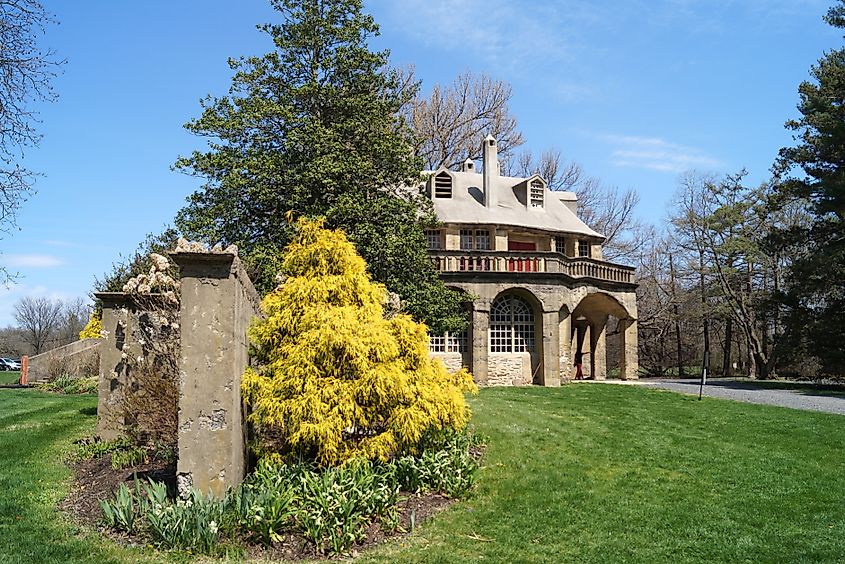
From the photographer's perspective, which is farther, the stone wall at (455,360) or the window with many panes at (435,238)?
the window with many panes at (435,238)

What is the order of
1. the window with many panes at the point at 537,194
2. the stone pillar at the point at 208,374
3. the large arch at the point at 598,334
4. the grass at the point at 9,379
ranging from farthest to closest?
1. the grass at the point at 9,379
2. the window with many panes at the point at 537,194
3. the large arch at the point at 598,334
4. the stone pillar at the point at 208,374

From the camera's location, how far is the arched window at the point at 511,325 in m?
26.7

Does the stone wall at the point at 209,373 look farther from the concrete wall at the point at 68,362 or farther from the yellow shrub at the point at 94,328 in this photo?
the yellow shrub at the point at 94,328

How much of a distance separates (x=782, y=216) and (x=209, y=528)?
39721 mm

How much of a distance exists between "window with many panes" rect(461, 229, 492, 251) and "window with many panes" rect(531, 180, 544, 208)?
3.35 meters

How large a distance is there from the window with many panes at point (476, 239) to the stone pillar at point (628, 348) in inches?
281

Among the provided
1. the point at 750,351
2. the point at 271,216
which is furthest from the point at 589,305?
the point at 271,216

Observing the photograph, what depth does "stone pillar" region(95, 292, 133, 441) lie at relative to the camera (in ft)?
36.7

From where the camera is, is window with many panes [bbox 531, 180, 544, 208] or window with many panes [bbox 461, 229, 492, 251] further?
window with many panes [bbox 531, 180, 544, 208]

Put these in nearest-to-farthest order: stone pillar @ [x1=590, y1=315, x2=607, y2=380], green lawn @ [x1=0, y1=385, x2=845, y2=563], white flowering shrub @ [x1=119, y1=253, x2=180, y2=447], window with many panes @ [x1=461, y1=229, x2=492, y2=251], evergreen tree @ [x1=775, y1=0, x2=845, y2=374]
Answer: green lawn @ [x1=0, y1=385, x2=845, y2=563] → white flowering shrub @ [x1=119, y1=253, x2=180, y2=447] → evergreen tree @ [x1=775, y1=0, x2=845, y2=374] → window with many panes @ [x1=461, y1=229, x2=492, y2=251] → stone pillar @ [x1=590, y1=315, x2=607, y2=380]

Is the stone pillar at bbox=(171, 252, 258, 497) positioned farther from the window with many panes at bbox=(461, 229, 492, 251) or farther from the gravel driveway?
the window with many panes at bbox=(461, 229, 492, 251)

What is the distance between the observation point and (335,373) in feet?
26.8

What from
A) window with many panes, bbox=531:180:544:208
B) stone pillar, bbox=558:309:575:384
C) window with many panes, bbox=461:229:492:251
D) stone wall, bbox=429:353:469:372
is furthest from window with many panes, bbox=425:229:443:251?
stone pillar, bbox=558:309:575:384

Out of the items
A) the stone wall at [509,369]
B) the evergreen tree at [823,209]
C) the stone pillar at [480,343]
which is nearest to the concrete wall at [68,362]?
the stone pillar at [480,343]
